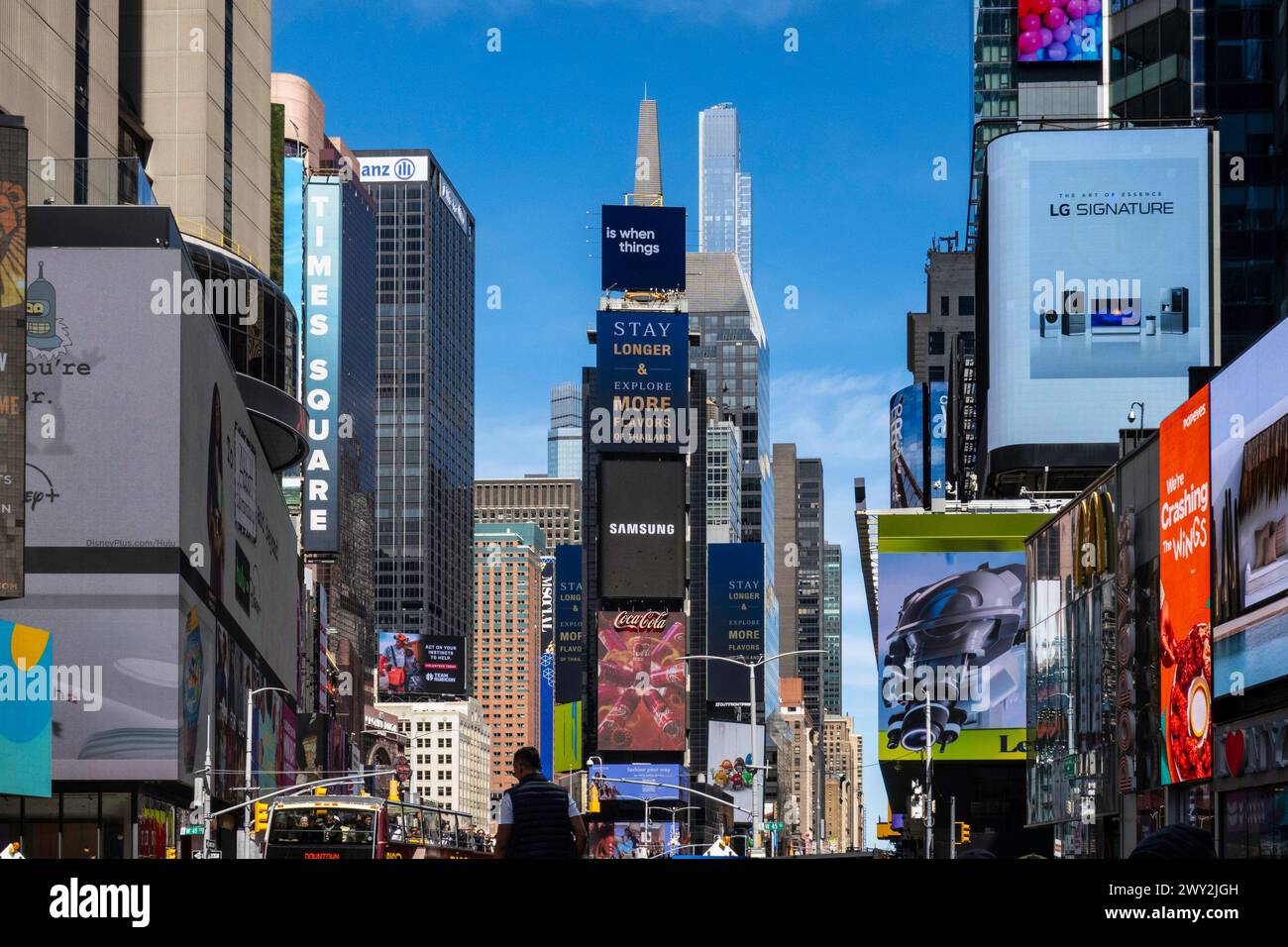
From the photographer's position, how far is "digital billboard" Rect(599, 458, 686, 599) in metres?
178

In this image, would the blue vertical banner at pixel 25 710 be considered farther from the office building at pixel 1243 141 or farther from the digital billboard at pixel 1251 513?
the office building at pixel 1243 141

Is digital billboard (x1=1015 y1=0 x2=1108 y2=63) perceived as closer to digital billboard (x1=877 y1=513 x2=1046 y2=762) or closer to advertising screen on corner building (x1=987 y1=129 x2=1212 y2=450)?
advertising screen on corner building (x1=987 y1=129 x2=1212 y2=450)

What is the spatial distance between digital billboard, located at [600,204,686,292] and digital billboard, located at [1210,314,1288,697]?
134 meters

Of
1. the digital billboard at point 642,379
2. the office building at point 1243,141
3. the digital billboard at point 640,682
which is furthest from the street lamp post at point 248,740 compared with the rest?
the digital billboard at point 642,379

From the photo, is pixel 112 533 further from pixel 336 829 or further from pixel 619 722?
pixel 619 722

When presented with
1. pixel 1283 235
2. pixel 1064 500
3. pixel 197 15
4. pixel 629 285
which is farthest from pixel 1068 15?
pixel 629 285

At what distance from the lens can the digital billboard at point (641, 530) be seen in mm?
178375

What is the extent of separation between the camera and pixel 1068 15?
109750mm

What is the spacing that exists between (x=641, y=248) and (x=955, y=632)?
92.4 meters

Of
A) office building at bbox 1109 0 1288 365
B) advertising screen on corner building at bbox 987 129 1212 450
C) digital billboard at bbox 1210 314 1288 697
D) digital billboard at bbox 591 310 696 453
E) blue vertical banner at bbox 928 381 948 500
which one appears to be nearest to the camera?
digital billboard at bbox 1210 314 1288 697

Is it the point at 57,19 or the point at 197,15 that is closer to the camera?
the point at 57,19

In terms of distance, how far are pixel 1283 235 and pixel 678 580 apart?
312ft

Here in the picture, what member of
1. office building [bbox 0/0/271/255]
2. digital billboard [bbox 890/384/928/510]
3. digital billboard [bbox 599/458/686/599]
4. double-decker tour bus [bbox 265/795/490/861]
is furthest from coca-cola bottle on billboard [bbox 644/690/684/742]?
double-decker tour bus [bbox 265/795/490/861]
